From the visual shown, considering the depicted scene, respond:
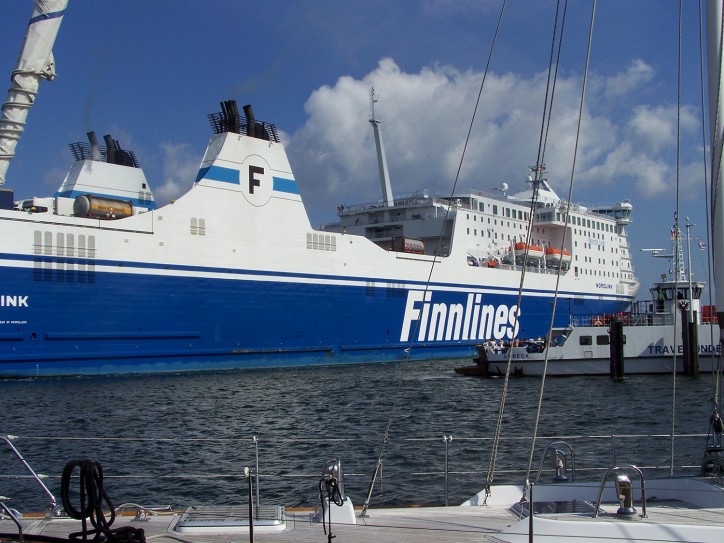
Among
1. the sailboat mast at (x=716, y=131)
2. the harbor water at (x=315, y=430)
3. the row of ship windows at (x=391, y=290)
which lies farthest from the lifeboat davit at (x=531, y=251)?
the sailboat mast at (x=716, y=131)

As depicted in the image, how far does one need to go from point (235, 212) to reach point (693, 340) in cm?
1635

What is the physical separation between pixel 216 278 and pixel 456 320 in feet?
41.2

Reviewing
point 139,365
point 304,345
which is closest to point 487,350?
point 304,345

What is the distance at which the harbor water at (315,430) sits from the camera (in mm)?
10133

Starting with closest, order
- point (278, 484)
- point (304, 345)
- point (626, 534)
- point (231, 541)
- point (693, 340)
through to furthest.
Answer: point (626, 534) → point (231, 541) → point (278, 484) → point (693, 340) → point (304, 345)

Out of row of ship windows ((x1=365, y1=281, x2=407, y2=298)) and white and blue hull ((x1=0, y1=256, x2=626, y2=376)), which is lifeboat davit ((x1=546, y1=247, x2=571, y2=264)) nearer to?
white and blue hull ((x1=0, y1=256, x2=626, y2=376))

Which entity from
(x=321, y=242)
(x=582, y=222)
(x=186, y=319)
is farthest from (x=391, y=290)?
(x=582, y=222)

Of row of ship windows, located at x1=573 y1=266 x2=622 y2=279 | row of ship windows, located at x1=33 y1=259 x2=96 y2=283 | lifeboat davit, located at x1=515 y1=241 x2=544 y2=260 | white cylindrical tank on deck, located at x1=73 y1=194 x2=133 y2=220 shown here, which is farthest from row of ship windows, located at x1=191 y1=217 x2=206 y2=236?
row of ship windows, located at x1=573 y1=266 x2=622 y2=279

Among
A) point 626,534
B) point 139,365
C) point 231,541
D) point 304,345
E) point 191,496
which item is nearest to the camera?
point 626,534

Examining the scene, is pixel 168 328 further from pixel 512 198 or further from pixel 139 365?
pixel 512 198

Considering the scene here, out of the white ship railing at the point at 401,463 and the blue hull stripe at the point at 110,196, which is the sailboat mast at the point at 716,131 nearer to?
the white ship railing at the point at 401,463

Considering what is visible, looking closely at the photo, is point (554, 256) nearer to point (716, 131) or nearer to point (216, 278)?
point (216, 278)

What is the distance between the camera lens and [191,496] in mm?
9828

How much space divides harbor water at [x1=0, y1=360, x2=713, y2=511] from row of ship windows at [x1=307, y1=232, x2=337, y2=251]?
5330 millimetres
